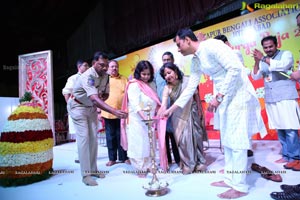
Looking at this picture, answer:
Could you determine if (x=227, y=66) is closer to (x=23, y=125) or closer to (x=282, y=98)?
(x=282, y=98)

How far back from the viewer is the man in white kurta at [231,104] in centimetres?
166

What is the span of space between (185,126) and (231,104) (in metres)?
0.82

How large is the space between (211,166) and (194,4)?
3.32 m

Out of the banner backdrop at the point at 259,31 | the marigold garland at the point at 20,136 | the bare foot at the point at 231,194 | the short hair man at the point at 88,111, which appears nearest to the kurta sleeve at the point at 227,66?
the bare foot at the point at 231,194

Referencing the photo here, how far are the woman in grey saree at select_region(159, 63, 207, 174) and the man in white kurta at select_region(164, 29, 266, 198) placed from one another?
Result: 1.86 feet

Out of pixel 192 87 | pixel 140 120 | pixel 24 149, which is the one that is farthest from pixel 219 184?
pixel 24 149

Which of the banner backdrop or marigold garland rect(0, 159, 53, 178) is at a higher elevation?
the banner backdrop

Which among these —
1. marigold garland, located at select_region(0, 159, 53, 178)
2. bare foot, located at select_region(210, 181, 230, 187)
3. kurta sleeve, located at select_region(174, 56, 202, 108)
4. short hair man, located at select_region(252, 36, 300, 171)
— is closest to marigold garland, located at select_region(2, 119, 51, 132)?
marigold garland, located at select_region(0, 159, 53, 178)

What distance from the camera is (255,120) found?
183 centimetres

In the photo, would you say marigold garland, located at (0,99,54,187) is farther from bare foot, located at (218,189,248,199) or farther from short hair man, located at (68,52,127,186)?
bare foot, located at (218,189,248,199)

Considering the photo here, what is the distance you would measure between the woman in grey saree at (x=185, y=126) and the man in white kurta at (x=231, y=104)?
1.86 feet

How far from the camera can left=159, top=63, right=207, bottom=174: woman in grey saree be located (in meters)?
2.45

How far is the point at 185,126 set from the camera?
2.48m

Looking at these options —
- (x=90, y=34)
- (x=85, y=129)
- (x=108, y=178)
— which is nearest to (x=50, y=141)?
(x=85, y=129)
